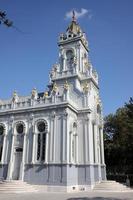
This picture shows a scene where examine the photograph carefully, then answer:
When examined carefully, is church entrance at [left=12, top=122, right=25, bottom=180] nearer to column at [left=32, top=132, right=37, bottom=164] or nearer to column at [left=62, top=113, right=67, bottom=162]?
column at [left=32, top=132, right=37, bottom=164]

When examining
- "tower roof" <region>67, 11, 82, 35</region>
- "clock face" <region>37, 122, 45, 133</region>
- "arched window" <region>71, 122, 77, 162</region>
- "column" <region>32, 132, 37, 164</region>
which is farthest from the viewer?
"tower roof" <region>67, 11, 82, 35</region>

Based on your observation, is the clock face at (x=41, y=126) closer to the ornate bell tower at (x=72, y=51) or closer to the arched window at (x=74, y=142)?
the arched window at (x=74, y=142)

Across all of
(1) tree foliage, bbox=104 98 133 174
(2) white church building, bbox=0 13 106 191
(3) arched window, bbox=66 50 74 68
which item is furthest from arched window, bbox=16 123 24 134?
(1) tree foliage, bbox=104 98 133 174

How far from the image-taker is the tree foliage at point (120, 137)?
34969 millimetres

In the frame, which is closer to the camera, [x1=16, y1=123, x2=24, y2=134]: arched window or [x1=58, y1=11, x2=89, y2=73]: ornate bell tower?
[x1=16, y1=123, x2=24, y2=134]: arched window

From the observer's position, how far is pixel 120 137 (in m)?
36.3

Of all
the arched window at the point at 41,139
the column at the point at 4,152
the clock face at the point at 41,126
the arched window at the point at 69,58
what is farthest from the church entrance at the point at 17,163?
the arched window at the point at 69,58

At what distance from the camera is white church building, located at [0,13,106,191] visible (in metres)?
24.7

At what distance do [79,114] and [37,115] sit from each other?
556 cm

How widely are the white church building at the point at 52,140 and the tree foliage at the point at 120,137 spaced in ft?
17.2

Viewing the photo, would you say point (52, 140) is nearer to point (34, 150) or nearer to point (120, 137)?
point (34, 150)

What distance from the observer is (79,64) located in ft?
115

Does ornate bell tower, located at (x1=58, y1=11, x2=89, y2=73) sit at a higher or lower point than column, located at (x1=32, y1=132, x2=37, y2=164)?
higher

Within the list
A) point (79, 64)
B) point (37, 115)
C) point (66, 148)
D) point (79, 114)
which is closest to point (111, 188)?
point (66, 148)
